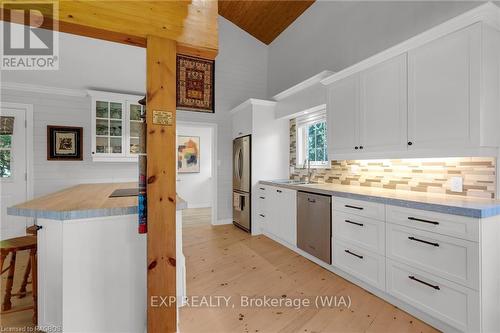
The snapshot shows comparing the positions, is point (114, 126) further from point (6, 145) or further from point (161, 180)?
point (161, 180)

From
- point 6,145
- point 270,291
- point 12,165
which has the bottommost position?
point 270,291

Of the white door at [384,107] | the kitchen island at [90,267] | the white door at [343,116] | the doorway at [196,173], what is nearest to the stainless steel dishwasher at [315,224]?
the white door at [343,116]

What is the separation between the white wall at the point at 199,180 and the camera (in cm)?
647

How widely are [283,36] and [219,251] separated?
14.0 ft

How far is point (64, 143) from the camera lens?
12.3ft

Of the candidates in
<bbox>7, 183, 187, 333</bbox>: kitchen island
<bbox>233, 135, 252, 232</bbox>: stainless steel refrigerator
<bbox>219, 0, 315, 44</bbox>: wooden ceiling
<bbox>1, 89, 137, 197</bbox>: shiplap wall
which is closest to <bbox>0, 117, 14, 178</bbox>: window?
<bbox>1, 89, 137, 197</bbox>: shiplap wall

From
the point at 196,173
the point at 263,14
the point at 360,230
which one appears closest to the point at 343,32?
the point at 263,14

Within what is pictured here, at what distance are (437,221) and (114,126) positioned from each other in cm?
429

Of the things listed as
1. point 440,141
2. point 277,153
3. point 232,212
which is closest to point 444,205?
point 440,141

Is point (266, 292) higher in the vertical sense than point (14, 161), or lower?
lower

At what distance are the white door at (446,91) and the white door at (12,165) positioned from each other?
16.6 ft

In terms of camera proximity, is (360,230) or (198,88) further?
(198,88)

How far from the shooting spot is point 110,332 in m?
1.58

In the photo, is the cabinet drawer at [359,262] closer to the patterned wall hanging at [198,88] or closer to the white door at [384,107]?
the white door at [384,107]
